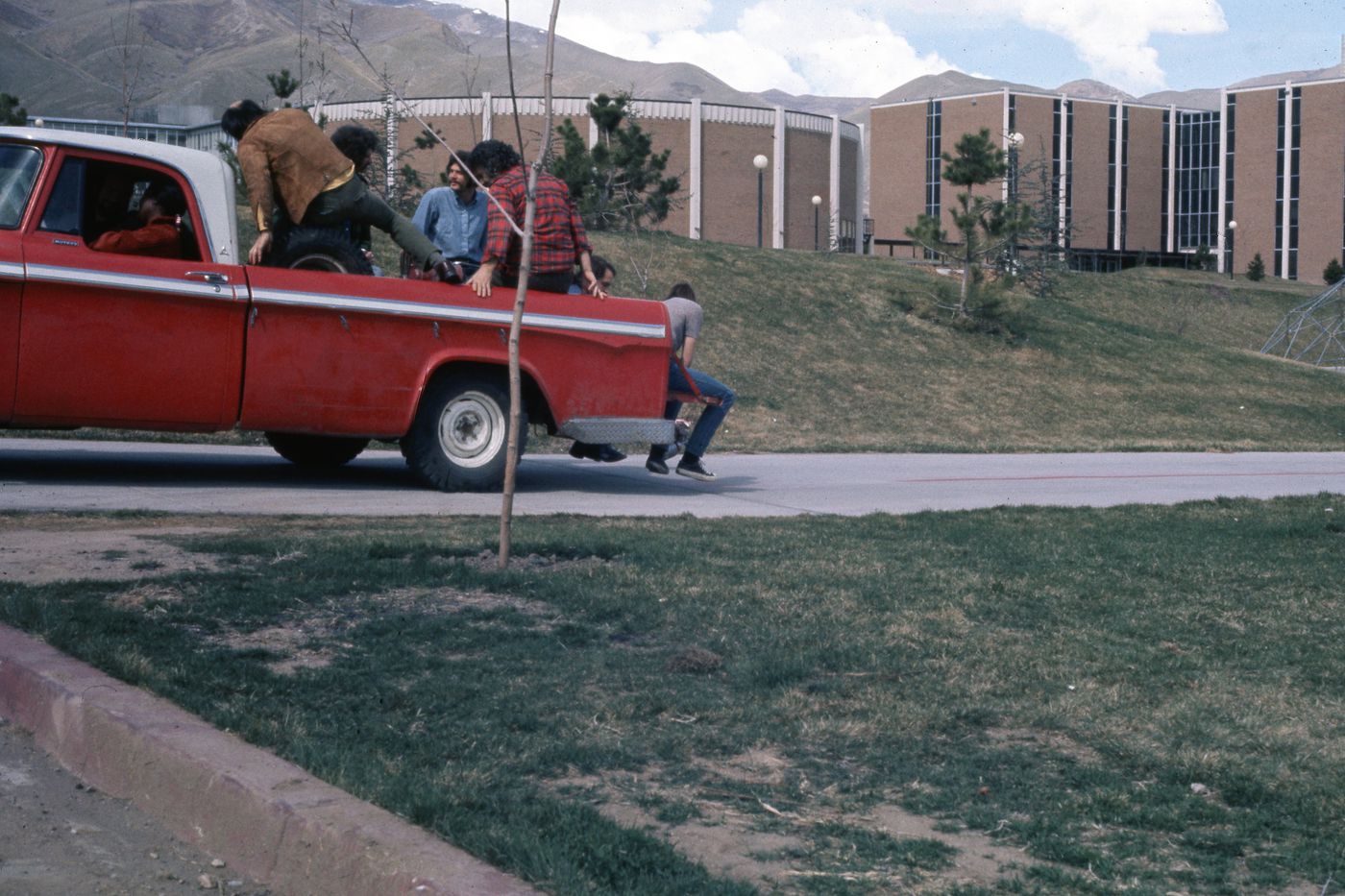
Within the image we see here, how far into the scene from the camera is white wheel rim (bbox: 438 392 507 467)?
9.73 meters

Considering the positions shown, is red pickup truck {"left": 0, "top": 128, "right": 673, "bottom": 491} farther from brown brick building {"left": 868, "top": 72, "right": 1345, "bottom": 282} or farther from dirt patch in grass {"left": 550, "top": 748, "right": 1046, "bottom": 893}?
brown brick building {"left": 868, "top": 72, "right": 1345, "bottom": 282}

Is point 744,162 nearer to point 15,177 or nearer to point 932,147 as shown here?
point 932,147

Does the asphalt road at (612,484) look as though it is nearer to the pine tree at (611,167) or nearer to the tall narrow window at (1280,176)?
the pine tree at (611,167)

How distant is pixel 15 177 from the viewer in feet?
28.0

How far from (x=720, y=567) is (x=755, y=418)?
11.5 meters

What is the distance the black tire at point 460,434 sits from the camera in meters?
9.65

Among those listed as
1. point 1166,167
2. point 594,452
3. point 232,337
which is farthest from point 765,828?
point 1166,167

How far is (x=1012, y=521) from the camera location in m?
9.02

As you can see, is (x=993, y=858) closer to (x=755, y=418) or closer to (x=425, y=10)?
(x=425, y=10)

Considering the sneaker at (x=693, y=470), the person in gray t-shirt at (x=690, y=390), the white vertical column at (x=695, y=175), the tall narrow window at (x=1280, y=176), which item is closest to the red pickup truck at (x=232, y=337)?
the person in gray t-shirt at (x=690, y=390)

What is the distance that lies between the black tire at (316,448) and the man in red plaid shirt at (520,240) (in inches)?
74.5

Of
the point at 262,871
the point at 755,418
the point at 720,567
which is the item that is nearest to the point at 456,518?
the point at 720,567

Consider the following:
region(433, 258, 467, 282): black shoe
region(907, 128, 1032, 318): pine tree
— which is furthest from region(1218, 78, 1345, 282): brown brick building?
region(433, 258, 467, 282): black shoe

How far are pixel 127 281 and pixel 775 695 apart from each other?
5.45 metres
